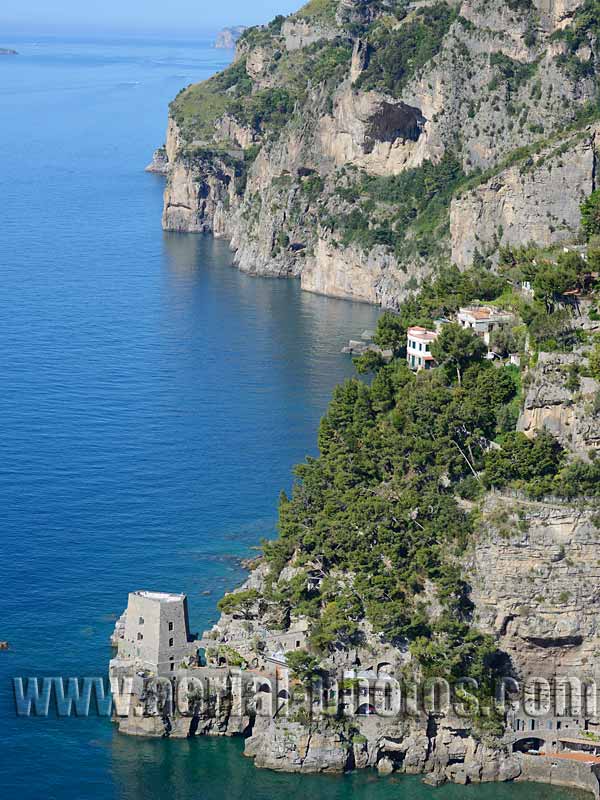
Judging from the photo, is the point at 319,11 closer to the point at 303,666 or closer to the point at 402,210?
the point at 402,210

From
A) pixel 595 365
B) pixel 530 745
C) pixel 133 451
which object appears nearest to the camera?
pixel 530 745

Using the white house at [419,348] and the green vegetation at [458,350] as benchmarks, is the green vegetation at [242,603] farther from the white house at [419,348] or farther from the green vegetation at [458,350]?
the white house at [419,348]

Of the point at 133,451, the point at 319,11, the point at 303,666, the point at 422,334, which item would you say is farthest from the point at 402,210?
the point at 303,666

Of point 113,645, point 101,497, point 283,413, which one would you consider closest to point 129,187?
point 283,413

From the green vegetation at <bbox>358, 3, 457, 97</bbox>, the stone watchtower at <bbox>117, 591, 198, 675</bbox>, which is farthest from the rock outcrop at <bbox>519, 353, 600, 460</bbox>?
the green vegetation at <bbox>358, 3, 457, 97</bbox>

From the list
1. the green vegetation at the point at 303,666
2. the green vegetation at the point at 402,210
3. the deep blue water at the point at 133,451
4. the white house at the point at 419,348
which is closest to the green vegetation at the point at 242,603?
the deep blue water at the point at 133,451

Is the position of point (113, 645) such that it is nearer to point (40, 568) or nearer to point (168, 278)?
point (40, 568)

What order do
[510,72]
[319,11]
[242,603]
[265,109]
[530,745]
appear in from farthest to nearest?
1. [319,11]
2. [265,109]
3. [510,72]
4. [242,603]
5. [530,745]

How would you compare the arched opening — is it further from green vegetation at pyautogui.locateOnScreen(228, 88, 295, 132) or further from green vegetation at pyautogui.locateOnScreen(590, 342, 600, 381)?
green vegetation at pyautogui.locateOnScreen(228, 88, 295, 132)
